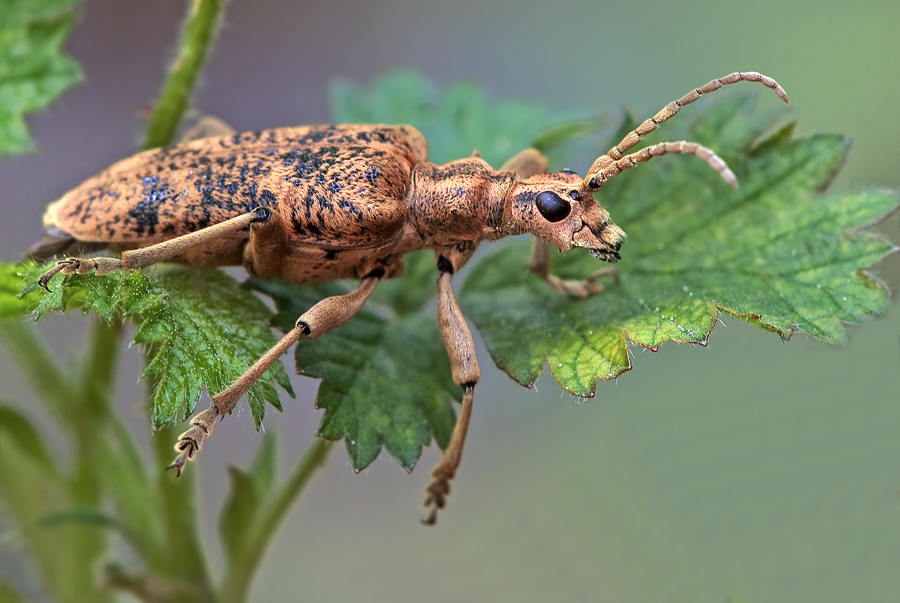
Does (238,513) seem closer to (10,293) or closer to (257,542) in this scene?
(257,542)

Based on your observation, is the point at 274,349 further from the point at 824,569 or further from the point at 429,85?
the point at 429,85

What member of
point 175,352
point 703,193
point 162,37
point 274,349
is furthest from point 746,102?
point 162,37

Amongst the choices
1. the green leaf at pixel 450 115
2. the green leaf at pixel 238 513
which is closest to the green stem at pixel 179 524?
the green leaf at pixel 238 513

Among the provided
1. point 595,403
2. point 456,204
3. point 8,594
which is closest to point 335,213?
point 456,204

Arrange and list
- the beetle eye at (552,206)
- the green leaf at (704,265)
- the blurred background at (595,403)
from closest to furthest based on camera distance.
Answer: the green leaf at (704,265) < the blurred background at (595,403) < the beetle eye at (552,206)

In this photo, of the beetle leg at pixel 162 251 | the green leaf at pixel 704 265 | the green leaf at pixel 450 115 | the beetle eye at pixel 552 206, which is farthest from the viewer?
the green leaf at pixel 450 115

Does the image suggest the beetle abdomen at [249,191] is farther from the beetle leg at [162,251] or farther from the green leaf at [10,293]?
the green leaf at [10,293]

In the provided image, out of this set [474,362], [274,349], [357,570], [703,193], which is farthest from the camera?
[357,570]

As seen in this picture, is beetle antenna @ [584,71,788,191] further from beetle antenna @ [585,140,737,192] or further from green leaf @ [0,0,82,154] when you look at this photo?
green leaf @ [0,0,82,154]
